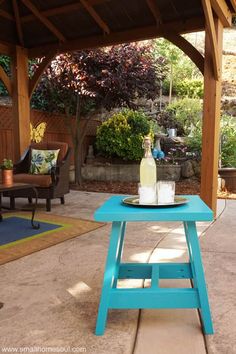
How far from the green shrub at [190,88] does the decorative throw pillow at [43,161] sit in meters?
7.90

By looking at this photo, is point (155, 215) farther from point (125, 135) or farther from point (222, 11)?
point (125, 135)

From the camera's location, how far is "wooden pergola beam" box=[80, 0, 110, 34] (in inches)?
180

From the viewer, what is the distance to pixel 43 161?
4.88m

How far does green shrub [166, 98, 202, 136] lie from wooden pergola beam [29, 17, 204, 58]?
15.2 feet

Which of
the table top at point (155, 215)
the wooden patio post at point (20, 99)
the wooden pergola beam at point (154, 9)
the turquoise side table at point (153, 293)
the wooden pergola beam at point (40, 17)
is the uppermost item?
the wooden pergola beam at point (40, 17)

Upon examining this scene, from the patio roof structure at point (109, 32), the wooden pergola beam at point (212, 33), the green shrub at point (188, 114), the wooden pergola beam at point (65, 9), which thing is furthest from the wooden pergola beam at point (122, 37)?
the green shrub at point (188, 114)

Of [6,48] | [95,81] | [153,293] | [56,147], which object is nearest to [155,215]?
[153,293]

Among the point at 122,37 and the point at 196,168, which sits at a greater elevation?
the point at 122,37

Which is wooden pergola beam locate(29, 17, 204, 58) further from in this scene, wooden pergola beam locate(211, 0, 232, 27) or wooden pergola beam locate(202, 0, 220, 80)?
wooden pergola beam locate(202, 0, 220, 80)

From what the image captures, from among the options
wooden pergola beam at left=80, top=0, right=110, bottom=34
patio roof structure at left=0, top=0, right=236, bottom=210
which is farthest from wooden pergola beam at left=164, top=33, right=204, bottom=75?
wooden pergola beam at left=80, top=0, right=110, bottom=34

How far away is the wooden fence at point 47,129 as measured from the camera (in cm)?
636

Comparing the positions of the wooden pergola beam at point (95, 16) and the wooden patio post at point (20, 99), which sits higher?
the wooden pergola beam at point (95, 16)

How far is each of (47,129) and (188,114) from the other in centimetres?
427

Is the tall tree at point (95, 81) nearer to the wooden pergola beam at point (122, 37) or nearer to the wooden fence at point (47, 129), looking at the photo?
the wooden fence at point (47, 129)
